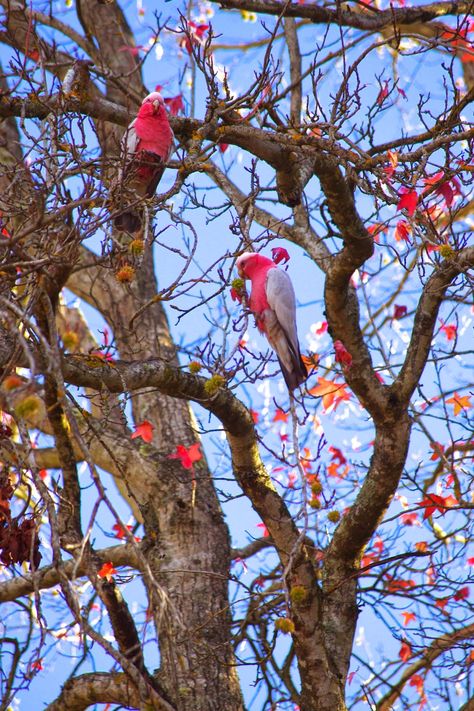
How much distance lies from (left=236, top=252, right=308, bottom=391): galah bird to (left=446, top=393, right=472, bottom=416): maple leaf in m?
1.51

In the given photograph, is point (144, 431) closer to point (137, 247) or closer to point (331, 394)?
point (331, 394)

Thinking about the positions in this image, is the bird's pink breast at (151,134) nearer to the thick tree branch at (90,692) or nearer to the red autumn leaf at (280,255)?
the red autumn leaf at (280,255)

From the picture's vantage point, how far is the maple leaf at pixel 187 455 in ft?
13.2

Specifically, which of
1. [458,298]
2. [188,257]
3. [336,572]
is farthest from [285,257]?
[336,572]

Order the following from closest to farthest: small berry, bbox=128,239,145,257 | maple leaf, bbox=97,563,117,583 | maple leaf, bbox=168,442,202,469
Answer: small berry, bbox=128,239,145,257 < maple leaf, bbox=97,563,117,583 < maple leaf, bbox=168,442,202,469

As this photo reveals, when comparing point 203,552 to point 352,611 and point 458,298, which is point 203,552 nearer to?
point 352,611

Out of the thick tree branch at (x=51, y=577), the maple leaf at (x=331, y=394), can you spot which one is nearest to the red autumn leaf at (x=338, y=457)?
the maple leaf at (x=331, y=394)

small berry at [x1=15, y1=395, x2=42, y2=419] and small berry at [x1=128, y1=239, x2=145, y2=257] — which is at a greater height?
small berry at [x1=128, y1=239, x2=145, y2=257]

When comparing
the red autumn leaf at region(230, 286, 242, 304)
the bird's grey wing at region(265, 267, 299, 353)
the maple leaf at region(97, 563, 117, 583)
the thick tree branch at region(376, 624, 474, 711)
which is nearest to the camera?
the maple leaf at region(97, 563, 117, 583)

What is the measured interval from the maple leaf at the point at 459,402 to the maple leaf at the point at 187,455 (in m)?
1.53

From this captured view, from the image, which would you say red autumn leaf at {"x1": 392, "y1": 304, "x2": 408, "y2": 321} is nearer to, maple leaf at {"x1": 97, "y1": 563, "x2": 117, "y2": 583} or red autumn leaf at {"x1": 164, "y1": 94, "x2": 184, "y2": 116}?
red autumn leaf at {"x1": 164, "y1": 94, "x2": 184, "y2": 116}

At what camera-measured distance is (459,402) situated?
176 inches

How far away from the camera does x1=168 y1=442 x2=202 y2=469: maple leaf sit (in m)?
4.04

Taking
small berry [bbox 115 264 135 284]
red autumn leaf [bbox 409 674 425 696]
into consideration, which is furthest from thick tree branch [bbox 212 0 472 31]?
red autumn leaf [bbox 409 674 425 696]
